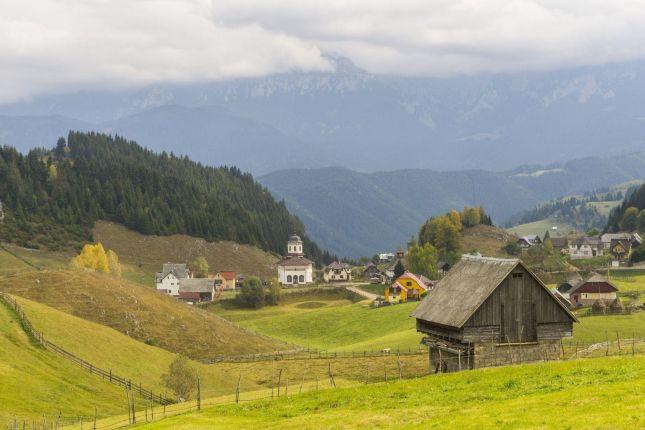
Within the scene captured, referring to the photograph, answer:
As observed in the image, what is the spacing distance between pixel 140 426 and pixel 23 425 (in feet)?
31.6

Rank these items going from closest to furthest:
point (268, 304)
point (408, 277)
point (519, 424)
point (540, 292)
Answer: point (519, 424), point (540, 292), point (408, 277), point (268, 304)

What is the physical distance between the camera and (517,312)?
53.2m

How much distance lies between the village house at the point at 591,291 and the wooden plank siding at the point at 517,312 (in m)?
67.7

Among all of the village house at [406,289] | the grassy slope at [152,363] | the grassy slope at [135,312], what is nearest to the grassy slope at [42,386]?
the grassy slope at [152,363]

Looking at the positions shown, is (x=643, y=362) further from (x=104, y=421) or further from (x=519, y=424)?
(x=104, y=421)

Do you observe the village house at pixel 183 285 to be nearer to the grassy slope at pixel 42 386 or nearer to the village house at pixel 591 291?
the village house at pixel 591 291

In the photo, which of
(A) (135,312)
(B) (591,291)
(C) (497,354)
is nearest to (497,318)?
(C) (497,354)

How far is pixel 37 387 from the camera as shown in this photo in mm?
59594

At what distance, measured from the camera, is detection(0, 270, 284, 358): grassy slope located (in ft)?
323

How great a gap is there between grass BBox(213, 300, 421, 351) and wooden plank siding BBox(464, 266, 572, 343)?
128ft

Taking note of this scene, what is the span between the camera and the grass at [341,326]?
106 meters

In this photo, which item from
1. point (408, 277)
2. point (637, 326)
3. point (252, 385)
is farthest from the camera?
point (408, 277)

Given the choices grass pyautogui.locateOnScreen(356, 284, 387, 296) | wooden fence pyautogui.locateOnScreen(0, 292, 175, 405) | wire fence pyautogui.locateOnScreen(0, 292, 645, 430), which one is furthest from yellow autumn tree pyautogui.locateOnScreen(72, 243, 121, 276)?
wooden fence pyautogui.locateOnScreen(0, 292, 175, 405)

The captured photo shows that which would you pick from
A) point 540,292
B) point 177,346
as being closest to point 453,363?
point 540,292
